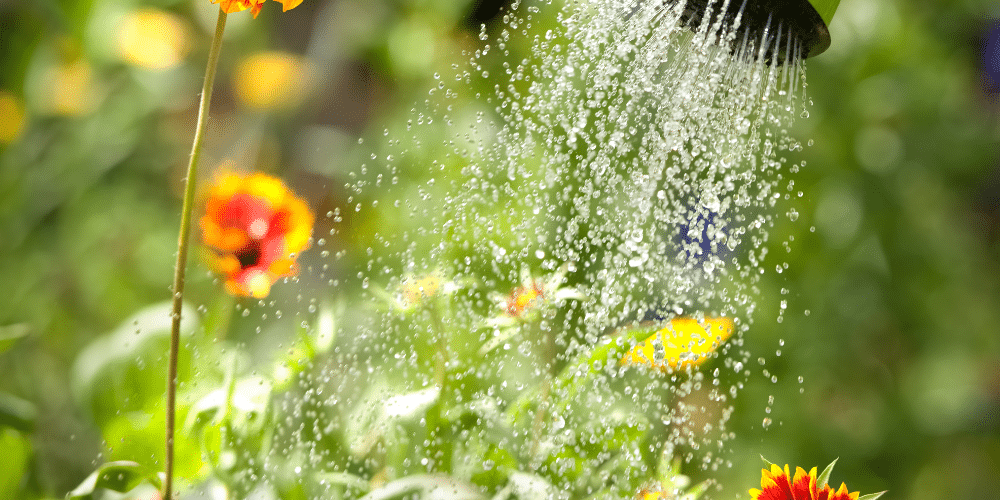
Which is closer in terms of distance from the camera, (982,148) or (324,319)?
(324,319)

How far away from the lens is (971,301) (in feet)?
2.29

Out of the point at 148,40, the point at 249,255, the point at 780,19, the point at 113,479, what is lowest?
the point at 113,479

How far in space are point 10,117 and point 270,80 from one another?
266mm

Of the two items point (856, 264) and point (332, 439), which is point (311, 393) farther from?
point (856, 264)

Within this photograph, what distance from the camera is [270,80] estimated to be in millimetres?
813

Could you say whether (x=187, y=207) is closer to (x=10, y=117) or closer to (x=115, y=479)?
(x=115, y=479)

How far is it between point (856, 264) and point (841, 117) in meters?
0.15

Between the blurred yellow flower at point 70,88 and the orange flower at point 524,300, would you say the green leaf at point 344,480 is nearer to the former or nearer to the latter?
the orange flower at point 524,300

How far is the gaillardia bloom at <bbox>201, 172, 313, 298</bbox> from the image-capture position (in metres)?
0.37

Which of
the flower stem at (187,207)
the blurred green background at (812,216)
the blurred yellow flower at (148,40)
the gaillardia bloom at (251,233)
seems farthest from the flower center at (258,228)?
the blurred yellow flower at (148,40)

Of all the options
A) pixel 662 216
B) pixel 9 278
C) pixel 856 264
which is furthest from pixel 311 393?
pixel 856 264

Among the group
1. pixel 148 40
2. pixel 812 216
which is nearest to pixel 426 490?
pixel 812 216

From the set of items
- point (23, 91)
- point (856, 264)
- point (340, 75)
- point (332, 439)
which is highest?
point (340, 75)

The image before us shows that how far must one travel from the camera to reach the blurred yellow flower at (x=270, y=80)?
0.80 meters
